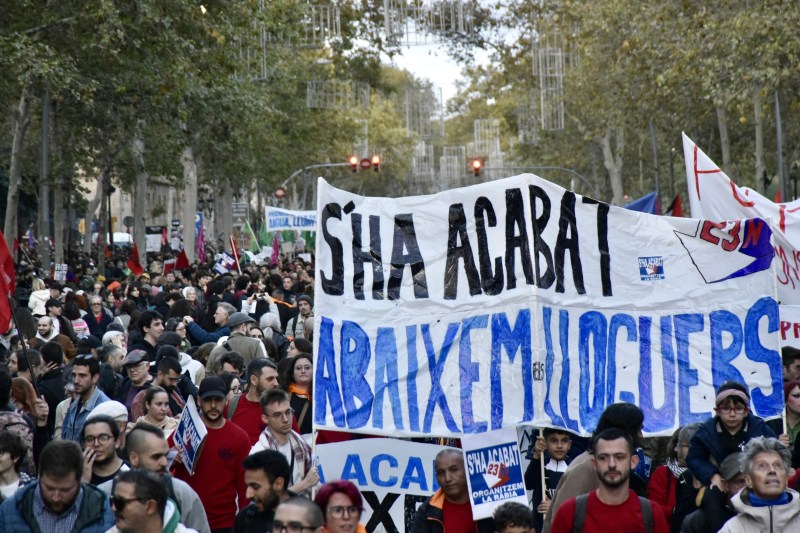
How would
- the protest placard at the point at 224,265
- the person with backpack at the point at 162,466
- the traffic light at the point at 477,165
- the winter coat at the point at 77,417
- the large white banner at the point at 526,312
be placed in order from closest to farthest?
the person with backpack at the point at 162,466 < the large white banner at the point at 526,312 < the winter coat at the point at 77,417 < the protest placard at the point at 224,265 < the traffic light at the point at 477,165

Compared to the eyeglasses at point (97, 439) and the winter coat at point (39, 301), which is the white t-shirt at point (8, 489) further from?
the winter coat at point (39, 301)

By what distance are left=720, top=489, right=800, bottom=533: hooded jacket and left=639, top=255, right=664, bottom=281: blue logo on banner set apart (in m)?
1.97

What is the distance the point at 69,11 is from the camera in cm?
2180

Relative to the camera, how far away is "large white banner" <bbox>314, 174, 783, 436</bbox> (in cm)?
723

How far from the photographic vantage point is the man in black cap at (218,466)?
7738 mm

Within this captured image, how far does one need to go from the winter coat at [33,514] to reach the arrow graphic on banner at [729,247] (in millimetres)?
3519

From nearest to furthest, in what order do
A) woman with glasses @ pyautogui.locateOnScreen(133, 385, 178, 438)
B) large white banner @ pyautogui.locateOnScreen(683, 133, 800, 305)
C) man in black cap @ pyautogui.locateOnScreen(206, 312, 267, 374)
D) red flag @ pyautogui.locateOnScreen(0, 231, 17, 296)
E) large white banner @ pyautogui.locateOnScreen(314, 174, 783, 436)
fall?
large white banner @ pyautogui.locateOnScreen(314, 174, 783, 436), woman with glasses @ pyautogui.locateOnScreen(133, 385, 178, 438), red flag @ pyautogui.locateOnScreen(0, 231, 17, 296), large white banner @ pyautogui.locateOnScreen(683, 133, 800, 305), man in black cap @ pyautogui.locateOnScreen(206, 312, 267, 374)

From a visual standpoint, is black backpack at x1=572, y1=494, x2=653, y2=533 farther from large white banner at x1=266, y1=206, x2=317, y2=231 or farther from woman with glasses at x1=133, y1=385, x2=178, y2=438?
large white banner at x1=266, y1=206, x2=317, y2=231

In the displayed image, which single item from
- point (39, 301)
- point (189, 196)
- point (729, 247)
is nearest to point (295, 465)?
point (729, 247)

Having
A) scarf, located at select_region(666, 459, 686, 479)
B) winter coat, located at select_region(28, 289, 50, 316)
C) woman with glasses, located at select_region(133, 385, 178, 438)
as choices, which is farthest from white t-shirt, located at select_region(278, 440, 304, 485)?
winter coat, located at select_region(28, 289, 50, 316)

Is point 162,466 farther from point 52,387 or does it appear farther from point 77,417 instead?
point 52,387

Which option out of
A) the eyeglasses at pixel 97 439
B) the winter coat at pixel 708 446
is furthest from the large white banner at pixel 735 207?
the eyeglasses at pixel 97 439

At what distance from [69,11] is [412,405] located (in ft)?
52.7

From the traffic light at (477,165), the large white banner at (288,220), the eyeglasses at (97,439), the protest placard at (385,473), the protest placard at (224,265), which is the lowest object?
the protest placard at (385,473)
